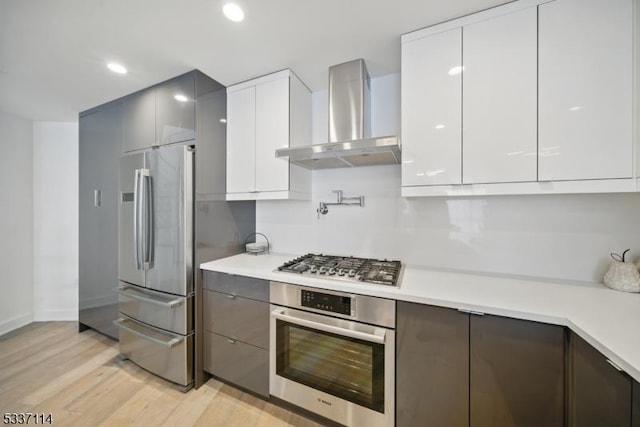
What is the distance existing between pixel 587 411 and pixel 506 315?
0.35 meters

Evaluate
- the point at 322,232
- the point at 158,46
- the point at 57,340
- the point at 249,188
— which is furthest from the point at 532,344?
the point at 57,340

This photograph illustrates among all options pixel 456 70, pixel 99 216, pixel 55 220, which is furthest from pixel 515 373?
pixel 55 220

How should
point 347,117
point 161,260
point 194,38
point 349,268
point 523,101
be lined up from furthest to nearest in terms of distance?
1. point 161,260
2. point 347,117
3. point 349,268
4. point 194,38
5. point 523,101

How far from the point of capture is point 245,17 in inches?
51.4

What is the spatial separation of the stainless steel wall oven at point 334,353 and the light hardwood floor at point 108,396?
0.93 ft

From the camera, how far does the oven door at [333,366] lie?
1.23m

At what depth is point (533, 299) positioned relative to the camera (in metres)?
1.08

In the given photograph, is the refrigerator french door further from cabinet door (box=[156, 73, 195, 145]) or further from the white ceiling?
the white ceiling

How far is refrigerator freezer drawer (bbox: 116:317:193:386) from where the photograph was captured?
67.9 inches

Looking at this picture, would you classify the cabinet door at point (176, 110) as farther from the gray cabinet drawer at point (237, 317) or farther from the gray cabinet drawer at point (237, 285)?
the gray cabinet drawer at point (237, 317)

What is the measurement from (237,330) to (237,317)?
95mm

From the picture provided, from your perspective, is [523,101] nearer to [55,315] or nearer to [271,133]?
[271,133]

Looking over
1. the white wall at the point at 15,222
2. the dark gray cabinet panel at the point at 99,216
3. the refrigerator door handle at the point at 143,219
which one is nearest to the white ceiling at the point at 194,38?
the dark gray cabinet panel at the point at 99,216

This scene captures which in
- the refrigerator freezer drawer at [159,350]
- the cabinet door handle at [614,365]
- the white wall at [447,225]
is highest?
the white wall at [447,225]
